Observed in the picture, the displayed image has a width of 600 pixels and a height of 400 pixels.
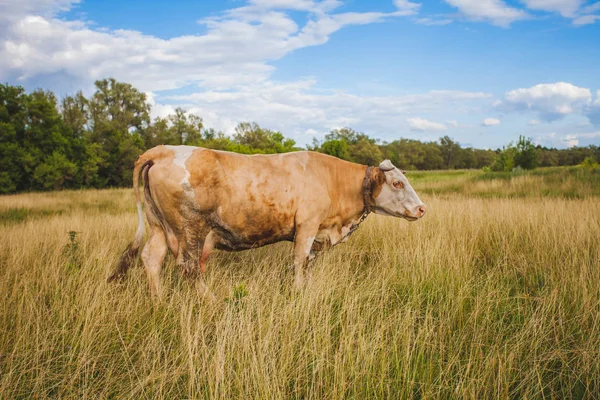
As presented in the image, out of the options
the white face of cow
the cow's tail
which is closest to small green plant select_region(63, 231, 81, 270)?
the cow's tail

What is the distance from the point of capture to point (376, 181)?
5246mm

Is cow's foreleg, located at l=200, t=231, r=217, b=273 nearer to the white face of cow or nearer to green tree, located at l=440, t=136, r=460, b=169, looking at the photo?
the white face of cow

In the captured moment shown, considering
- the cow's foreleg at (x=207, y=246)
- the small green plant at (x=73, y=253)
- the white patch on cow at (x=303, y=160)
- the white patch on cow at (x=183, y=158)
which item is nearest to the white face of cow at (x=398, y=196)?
the white patch on cow at (x=303, y=160)

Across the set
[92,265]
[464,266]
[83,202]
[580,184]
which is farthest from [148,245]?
[580,184]

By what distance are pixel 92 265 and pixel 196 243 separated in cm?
189

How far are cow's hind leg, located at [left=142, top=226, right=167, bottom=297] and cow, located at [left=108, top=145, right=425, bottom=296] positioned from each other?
0.01 metres

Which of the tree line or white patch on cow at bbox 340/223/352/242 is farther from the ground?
the tree line

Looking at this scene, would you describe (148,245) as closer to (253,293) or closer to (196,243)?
(196,243)

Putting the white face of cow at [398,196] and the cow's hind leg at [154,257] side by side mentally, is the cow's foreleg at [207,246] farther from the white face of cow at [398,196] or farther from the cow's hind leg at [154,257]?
the white face of cow at [398,196]

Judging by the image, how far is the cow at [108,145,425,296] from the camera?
163 inches

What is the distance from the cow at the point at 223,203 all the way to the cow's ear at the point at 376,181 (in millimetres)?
130

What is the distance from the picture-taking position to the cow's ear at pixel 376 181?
5223 millimetres

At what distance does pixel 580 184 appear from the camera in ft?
49.9

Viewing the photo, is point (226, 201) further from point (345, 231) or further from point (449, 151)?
point (449, 151)
